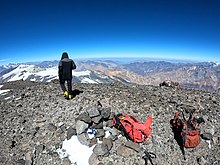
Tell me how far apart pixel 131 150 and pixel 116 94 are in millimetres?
5256

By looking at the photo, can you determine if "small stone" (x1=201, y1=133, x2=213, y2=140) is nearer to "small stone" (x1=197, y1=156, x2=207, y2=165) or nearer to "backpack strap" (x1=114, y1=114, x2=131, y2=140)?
"small stone" (x1=197, y1=156, x2=207, y2=165)

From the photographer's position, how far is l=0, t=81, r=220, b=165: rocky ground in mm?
9078

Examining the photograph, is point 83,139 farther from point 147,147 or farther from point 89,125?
point 147,147

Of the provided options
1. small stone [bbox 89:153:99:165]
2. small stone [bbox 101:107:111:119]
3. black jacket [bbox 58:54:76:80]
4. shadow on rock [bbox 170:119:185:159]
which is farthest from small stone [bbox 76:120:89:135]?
shadow on rock [bbox 170:119:185:159]

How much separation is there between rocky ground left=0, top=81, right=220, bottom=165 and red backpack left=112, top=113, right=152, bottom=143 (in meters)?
0.32

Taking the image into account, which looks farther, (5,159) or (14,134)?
(14,134)

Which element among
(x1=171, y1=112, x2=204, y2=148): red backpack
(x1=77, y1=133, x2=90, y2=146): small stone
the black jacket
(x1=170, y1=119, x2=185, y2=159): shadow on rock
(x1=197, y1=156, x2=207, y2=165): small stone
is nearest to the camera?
(x1=171, y1=112, x2=204, y2=148): red backpack

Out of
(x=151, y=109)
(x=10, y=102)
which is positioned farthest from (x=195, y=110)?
(x=10, y=102)

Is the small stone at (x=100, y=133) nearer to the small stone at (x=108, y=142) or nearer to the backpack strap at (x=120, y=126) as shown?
the small stone at (x=108, y=142)

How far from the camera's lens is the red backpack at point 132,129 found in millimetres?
9500

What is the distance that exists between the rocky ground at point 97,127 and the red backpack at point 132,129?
0.32 metres

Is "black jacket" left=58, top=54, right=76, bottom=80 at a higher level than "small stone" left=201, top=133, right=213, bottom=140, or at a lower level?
higher

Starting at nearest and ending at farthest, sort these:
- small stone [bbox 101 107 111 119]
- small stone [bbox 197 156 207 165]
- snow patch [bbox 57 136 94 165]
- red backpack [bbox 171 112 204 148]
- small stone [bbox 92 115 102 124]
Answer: snow patch [bbox 57 136 94 165] < red backpack [bbox 171 112 204 148] < small stone [bbox 197 156 207 165] < small stone [bbox 92 115 102 124] < small stone [bbox 101 107 111 119]

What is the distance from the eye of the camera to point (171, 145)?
9789 millimetres
